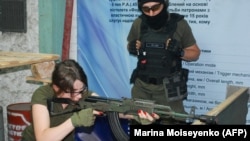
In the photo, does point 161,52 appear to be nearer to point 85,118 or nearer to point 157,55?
point 157,55

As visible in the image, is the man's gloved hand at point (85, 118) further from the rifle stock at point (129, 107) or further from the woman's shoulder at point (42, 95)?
the woman's shoulder at point (42, 95)

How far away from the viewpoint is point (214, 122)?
4.88 feet

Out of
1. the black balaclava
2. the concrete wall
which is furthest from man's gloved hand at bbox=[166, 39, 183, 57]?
the concrete wall

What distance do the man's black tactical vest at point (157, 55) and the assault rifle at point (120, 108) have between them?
590 millimetres

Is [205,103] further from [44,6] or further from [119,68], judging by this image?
[44,6]

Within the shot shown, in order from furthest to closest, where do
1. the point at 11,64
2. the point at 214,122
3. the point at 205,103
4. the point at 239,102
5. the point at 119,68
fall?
the point at 119,68 < the point at 205,103 < the point at 11,64 < the point at 239,102 < the point at 214,122

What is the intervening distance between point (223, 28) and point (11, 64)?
154 cm

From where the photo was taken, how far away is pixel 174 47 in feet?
7.51

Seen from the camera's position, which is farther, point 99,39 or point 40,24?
point 40,24

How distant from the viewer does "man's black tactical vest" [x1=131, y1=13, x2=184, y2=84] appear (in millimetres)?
2389

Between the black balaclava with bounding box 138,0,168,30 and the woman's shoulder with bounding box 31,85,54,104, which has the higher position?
the black balaclava with bounding box 138,0,168,30

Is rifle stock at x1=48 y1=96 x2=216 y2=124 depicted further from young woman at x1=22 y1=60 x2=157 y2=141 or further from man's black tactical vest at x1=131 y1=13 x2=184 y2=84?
man's black tactical vest at x1=131 y1=13 x2=184 y2=84

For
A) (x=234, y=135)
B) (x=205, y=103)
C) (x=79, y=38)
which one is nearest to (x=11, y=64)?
(x=79, y=38)

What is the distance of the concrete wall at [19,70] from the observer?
11.1 ft
